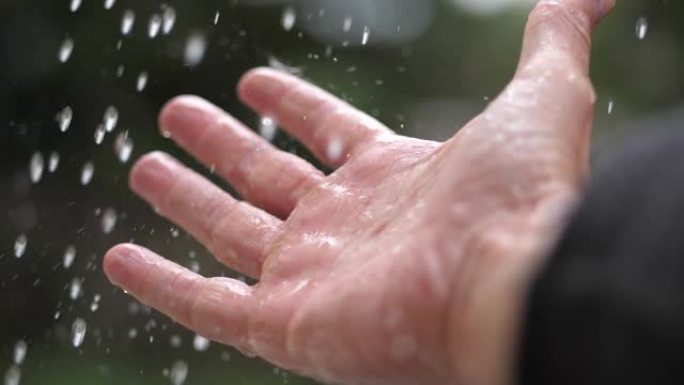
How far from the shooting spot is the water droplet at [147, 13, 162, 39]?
2648 millimetres

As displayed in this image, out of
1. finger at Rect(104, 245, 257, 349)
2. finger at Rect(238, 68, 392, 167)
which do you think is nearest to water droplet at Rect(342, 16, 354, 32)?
finger at Rect(238, 68, 392, 167)

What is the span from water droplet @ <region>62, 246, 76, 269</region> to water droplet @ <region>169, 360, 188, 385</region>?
324mm

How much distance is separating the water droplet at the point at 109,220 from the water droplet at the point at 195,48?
0.43 meters

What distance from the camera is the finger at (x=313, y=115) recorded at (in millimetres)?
1241

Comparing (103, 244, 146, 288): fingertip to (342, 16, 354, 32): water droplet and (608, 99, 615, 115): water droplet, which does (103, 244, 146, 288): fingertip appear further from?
(608, 99, 615, 115): water droplet

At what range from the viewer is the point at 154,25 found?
8.84 ft

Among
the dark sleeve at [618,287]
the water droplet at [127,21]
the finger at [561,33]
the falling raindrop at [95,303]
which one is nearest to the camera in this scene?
the dark sleeve at [618,287]

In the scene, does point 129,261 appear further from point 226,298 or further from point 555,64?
point 555,64

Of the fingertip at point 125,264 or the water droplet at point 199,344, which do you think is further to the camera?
the water droplet at point 199,344

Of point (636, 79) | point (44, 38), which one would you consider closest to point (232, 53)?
point (44, 38)

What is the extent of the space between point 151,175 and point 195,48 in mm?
1337

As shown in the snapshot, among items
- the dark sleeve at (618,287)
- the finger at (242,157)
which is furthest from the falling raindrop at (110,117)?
the dark sleeve at (618,287)

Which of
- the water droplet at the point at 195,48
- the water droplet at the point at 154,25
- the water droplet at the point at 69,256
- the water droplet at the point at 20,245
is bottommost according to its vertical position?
the water droplet at the point at 20,245

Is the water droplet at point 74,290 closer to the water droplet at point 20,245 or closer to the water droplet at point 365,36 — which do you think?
the water droplet at point 20,245
